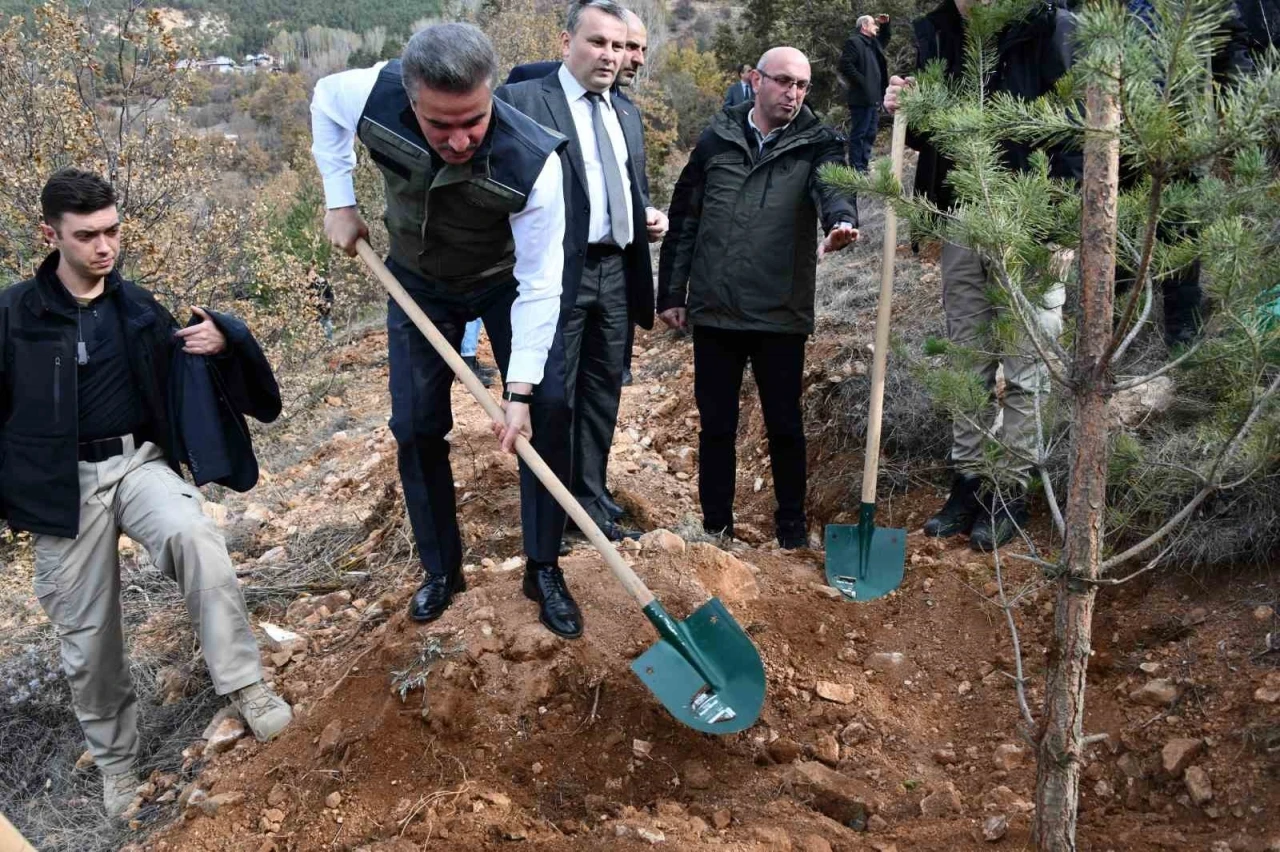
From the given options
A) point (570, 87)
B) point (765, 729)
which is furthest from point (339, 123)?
point (765, 729)

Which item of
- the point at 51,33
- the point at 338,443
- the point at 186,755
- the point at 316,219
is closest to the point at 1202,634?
the point at 186,755

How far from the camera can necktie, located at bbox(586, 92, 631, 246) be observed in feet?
11.8

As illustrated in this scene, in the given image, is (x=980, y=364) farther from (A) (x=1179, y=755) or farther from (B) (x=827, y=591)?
(A) (x=1179, y=755)

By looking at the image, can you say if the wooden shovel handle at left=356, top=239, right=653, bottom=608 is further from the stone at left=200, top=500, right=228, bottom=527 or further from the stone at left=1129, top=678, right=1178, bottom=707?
the stone at left=200, top=500, right=228, bottom=527

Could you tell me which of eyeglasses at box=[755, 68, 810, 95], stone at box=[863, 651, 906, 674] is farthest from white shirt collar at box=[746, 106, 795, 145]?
stone at box=[863, 651, 906, 674]

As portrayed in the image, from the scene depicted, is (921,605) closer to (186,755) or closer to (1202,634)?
(1202,634)

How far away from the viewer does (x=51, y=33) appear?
6.33 metres

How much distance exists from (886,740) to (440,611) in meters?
1.42

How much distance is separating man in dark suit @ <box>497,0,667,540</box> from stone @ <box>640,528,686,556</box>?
26cm

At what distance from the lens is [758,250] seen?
3689mm

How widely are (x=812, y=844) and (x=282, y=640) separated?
213 centimetres

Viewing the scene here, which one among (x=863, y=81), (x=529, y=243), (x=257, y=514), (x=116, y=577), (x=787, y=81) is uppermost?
(x=863, y=81)

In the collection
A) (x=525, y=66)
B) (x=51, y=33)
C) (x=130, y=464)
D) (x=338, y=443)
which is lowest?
(x=338, y=443)

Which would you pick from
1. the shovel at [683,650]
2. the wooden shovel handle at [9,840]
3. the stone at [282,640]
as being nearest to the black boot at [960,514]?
the shovel at [683,650]
